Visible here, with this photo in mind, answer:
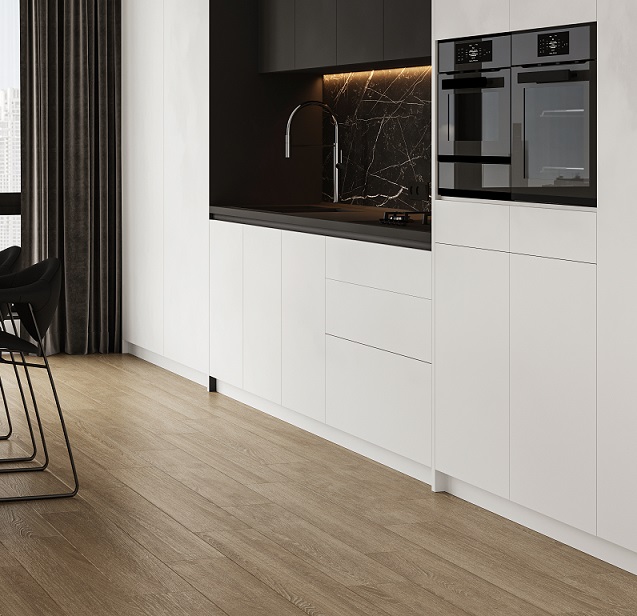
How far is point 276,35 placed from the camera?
20.4 ft

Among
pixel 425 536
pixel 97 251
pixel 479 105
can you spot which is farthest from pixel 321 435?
pixel 97 251

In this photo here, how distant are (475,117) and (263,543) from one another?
5.35ft

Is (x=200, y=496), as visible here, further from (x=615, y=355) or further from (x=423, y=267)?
(x=615, y=355)

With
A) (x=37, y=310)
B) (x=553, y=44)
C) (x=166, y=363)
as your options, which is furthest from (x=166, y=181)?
(x=553, y=44)

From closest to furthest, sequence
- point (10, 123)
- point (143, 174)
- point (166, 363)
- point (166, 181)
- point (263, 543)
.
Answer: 1. point (263, 543)
2. point (166, 181)
3. point (166, 363)
4. point (143, 174)
5. point (10, 123)

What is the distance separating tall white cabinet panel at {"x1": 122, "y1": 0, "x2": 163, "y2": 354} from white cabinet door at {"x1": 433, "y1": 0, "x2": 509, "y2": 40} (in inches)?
119

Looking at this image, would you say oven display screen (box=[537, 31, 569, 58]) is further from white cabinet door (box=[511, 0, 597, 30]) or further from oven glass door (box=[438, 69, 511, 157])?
oven glass door (box=[438, 69, 511, 157])

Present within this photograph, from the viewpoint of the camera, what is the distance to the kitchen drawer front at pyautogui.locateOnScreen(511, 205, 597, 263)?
357 centimetres

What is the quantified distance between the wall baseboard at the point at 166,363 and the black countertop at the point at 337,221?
0.97m

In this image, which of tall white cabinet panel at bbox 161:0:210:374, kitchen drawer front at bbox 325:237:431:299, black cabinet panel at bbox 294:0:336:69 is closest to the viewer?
kitchen drawer front at bbox 325:237:431:299

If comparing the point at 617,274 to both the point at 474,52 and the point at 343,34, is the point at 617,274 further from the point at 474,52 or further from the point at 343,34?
the point at 343,34

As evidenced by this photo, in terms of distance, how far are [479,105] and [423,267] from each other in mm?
667

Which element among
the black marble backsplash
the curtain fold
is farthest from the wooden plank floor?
the curtain fold

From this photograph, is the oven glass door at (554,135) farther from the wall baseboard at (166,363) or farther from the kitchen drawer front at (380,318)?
the wall baseboard at (166,363)
